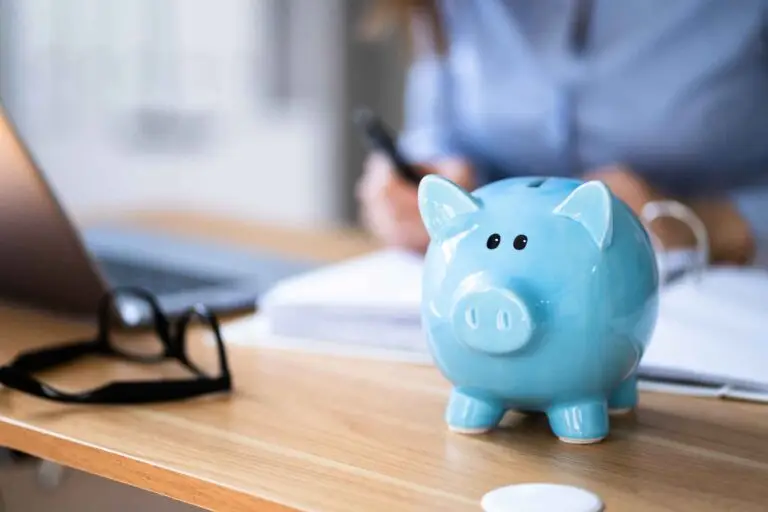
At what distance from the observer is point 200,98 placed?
238cm

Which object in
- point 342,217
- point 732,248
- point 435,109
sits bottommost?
point 342,217

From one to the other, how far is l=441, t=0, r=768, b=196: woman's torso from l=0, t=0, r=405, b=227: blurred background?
1.01 meters

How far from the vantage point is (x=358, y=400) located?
59 cm

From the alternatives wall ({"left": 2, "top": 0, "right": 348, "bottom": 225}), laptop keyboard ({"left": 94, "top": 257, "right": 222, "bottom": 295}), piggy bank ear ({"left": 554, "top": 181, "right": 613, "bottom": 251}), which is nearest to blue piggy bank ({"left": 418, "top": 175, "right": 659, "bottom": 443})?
piggy bank ear ({"left": 554, "top": 181, "right": 613, "bottom": 251})

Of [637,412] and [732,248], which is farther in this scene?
[732,248]

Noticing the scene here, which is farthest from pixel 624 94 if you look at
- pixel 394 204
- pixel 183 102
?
pixel 183 102

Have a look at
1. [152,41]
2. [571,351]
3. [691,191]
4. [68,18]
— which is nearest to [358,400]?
[571,351]

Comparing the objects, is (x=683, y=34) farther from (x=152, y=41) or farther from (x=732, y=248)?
(x=152, y=41)

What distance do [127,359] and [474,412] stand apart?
258 mm

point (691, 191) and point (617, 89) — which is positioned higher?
point (617, 89)

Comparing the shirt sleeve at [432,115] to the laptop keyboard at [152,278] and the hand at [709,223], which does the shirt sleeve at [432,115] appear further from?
the laptop keyboard at [152,278]

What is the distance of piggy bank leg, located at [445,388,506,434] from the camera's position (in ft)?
1.70

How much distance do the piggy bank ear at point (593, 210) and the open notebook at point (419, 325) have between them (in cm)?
16

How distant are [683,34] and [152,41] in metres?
1.44
